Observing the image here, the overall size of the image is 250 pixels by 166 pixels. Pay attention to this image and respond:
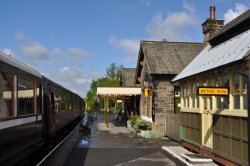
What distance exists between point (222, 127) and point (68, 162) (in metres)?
5.24

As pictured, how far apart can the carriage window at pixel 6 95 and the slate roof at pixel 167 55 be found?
15.5m

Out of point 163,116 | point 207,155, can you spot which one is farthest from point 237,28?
point 163,116

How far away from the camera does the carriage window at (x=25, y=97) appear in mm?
9570

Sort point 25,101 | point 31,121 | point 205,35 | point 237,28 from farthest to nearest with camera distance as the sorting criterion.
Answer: point 205,35
point 237,28
point 31,121
point 25,101

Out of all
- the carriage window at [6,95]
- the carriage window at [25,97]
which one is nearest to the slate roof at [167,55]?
the carriage window at [25,97]

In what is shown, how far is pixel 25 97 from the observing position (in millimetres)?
10312

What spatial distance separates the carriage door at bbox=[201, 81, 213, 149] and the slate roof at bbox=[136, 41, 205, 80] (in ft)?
35.4

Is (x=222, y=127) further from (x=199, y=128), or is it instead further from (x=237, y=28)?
(x=237, y=28)

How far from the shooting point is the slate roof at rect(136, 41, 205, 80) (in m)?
24.0

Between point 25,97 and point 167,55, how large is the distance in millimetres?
16320

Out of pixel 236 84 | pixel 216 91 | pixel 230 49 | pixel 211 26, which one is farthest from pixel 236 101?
pixel 211 26

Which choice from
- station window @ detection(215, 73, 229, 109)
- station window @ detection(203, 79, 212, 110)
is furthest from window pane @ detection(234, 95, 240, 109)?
station window @ detection(203, 79, 212, 110)

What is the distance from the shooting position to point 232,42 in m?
11.8

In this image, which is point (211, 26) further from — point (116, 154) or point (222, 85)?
point (222, 85)
